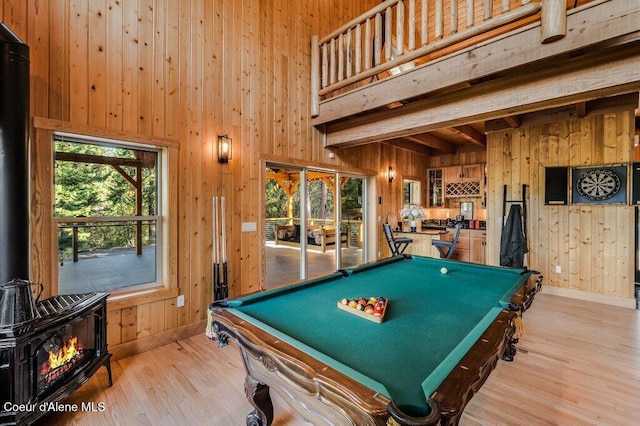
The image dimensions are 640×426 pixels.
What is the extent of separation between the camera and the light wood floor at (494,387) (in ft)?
6.46

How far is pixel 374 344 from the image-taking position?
1304mm

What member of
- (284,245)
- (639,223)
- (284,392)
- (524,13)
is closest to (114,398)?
(284,392)

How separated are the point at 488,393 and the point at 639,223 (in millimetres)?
3784

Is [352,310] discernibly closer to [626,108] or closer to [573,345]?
[573,345]

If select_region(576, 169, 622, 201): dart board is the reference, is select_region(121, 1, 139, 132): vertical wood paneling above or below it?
above

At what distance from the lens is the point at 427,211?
8109mm

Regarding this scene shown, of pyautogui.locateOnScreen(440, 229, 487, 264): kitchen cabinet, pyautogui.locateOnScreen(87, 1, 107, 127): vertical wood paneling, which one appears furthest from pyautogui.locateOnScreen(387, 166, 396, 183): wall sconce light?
pyautogui.locateOnScreen(87, 1, 107, 127): vertical wood paneling

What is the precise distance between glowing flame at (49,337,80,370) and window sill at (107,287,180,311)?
60 centimetres

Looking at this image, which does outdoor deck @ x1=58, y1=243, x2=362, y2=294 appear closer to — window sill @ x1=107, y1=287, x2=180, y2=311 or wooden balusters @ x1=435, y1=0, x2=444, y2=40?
window sill @ x1=107, y1=287, x2=180, y2=311

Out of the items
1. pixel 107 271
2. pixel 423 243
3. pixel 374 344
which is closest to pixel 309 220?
pixel 423 243

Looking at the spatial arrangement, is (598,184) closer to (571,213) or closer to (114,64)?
(571,213)

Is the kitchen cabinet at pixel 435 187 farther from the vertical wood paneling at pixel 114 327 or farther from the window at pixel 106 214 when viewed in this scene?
the vertical wood paneling at pixel 114 327

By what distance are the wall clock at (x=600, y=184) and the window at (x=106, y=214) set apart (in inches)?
232

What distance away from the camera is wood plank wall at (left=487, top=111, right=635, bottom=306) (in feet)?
13.5
